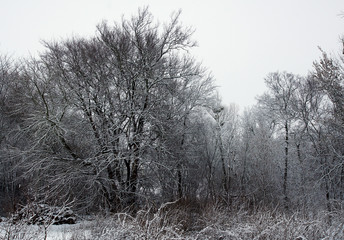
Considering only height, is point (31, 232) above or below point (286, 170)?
below

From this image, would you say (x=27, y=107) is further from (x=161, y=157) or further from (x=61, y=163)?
(x=161, y=157)

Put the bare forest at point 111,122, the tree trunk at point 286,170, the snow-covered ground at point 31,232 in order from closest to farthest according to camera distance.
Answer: the snow-covered ground at point 31,232 → the bare forest at point 111,122 → the tree trunk at point 286,170

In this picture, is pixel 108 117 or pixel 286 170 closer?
pixel 108 117

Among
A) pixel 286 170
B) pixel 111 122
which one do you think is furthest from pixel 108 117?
pixel 286 170

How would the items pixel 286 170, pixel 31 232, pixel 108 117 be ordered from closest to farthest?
pixel 31 232 < pixel 108 117 < pixel 286 170

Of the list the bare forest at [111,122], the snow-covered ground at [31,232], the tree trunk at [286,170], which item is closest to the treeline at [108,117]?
the bare forest at [111,122]

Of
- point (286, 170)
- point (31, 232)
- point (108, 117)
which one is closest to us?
point (31, 232)

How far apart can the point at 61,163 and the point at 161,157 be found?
460cm

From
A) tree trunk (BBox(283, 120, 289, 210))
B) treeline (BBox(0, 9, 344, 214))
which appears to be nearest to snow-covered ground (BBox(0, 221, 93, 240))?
treeline (BBox(0, 9, 344, 214))

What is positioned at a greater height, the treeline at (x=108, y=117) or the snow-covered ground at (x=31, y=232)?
the treeline at (x=108, y=117)

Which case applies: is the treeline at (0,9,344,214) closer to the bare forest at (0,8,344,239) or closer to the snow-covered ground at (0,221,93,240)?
the bare forest at (0,8,344,239)

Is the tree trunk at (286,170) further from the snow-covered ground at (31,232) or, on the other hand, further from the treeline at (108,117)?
the snow-covered ground at (31,232)

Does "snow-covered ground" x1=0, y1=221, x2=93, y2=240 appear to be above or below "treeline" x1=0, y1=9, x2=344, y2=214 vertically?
below

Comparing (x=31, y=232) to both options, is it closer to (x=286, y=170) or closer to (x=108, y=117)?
(x=108, y=117)
